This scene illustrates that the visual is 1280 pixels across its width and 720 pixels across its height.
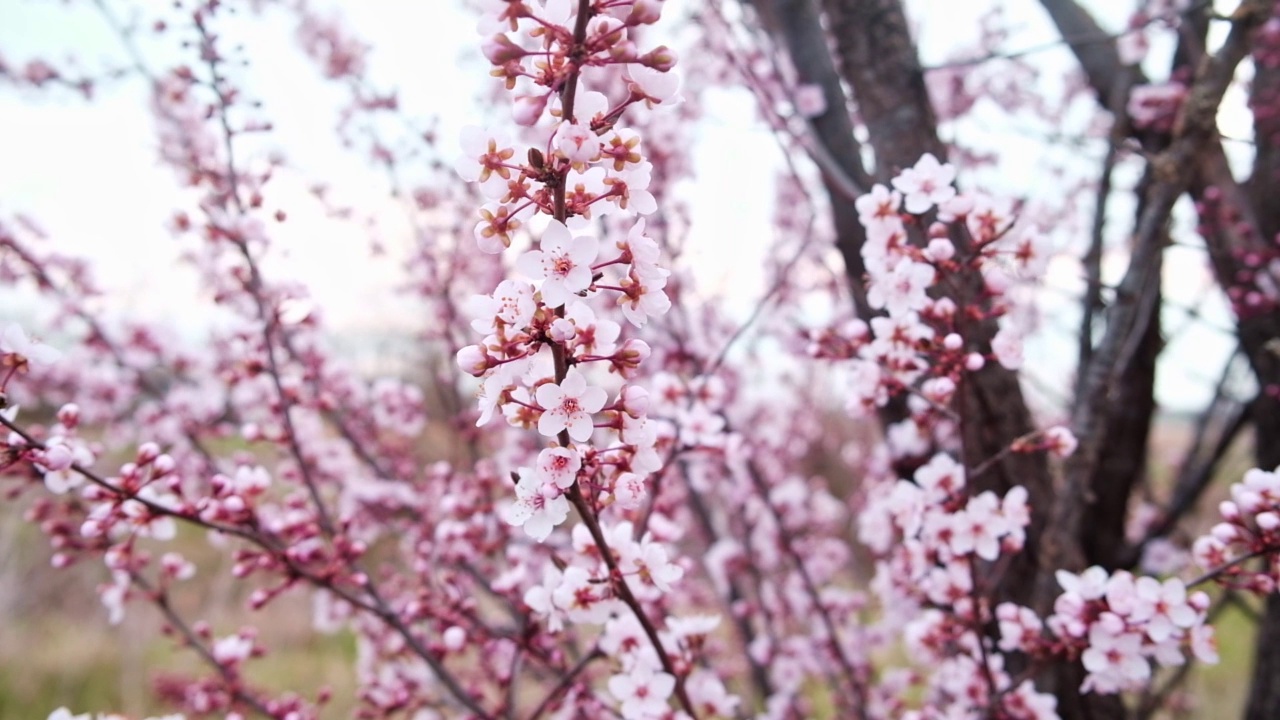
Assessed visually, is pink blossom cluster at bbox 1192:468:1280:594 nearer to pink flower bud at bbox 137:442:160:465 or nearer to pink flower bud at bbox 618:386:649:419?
pink flower bud at bbox 618:386:649:419

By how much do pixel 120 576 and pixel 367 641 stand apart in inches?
37.2

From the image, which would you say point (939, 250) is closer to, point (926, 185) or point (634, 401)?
point (926, 185)

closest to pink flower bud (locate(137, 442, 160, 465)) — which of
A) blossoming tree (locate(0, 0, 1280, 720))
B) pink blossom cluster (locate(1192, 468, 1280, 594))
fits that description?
blossoming tree (locate(0, 0, 1280, 720))

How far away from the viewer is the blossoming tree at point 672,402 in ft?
2.63

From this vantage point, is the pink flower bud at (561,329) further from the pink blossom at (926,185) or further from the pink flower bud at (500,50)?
the pink blossom at (926,185)

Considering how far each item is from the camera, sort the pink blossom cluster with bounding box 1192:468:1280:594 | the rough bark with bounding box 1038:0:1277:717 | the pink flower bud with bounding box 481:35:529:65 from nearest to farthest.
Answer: the pink flower bud with bounding box 481:35:529:65 → the pink blossom cluster with bounding box 1192:468:1280:594 → the rough bark with bounding box 1038:0:1277:717

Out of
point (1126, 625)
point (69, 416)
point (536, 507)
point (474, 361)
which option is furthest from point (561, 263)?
point (1126, 625)

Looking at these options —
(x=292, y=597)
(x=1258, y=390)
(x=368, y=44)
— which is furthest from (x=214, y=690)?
(x=292, y=597)

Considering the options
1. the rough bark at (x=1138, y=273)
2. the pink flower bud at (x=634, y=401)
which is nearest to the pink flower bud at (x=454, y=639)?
the pink flower bud at (x=634, y=401)

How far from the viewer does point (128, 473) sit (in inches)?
41.6

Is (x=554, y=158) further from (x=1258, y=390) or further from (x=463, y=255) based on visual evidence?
(x=1258, y=390)

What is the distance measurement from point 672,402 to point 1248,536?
96 centimetres

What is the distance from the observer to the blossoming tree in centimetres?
80

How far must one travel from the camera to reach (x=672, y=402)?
159 cm
